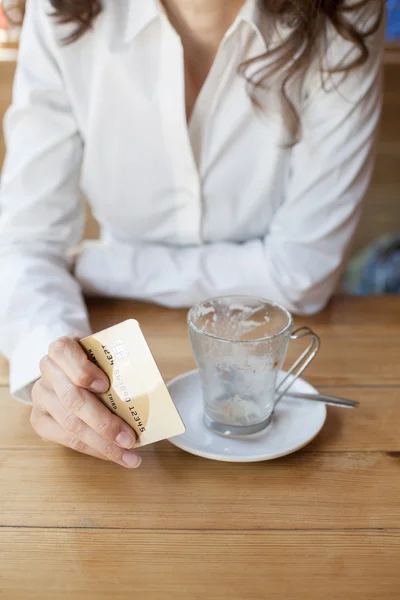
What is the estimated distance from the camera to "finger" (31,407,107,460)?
2.56 ft

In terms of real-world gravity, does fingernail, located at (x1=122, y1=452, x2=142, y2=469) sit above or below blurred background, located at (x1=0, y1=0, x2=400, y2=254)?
above

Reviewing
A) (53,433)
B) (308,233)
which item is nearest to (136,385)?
(53,433)

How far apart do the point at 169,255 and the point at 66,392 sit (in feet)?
1.84

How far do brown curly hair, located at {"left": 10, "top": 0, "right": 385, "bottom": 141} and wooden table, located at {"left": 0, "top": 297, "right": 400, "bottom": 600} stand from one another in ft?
2.01

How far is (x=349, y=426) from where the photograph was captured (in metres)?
0.86

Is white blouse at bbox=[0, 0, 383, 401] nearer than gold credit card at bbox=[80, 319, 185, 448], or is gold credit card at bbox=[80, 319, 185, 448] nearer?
gold credit card at bbox=[80, 319, 185, 448]

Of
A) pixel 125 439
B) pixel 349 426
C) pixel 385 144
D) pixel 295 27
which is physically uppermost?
pixel 295 27

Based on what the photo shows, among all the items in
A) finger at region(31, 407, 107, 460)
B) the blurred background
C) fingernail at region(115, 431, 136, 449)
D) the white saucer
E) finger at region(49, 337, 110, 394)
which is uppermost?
finger at region(49, 337, 110, 394)

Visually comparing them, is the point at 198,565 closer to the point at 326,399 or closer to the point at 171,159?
the point at 326,399

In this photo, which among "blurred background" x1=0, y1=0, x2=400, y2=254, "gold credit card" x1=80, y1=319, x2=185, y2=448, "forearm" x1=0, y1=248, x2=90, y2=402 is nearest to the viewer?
"gold credit card" x1=80, y1=319, x2=185, y2=448

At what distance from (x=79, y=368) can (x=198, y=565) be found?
25cm

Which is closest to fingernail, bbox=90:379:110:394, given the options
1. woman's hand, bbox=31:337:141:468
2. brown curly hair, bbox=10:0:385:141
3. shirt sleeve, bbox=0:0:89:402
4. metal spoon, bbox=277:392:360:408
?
woman's hand, bbox=31:337:141:468

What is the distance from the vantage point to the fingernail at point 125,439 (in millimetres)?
730

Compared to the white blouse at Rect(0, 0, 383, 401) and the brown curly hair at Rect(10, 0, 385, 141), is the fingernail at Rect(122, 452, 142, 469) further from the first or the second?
the brown curly hair at Rect(10, 0, 385, 141)
